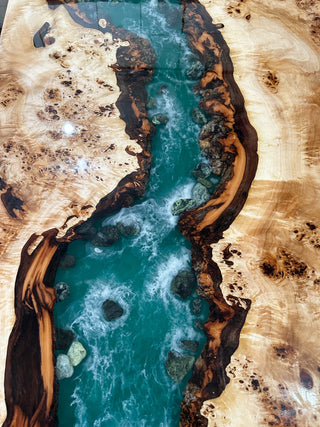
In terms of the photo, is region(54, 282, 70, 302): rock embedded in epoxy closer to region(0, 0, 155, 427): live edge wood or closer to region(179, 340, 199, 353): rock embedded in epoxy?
region(0, 0, 155, 427): live edge wood

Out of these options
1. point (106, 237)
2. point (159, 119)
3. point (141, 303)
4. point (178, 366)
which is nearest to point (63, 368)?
point (141, 303)

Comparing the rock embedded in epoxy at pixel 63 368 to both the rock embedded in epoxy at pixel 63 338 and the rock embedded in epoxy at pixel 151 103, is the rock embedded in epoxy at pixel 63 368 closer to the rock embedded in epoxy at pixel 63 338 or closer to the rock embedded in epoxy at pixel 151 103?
the rock embedded in epoxy at pixel 63 338

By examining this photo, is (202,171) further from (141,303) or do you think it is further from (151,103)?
(141,303)

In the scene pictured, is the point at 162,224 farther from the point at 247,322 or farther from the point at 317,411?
the point at 317,411

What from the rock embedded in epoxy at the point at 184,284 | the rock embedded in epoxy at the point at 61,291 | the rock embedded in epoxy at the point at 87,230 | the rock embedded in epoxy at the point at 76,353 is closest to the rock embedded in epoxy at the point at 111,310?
the rock embedded in epoxy at the point at 76,353

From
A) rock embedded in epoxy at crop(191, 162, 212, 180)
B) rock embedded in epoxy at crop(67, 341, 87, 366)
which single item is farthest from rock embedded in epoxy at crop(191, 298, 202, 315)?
rock embedded in epoxy at crop(191, 162, 212, 180)

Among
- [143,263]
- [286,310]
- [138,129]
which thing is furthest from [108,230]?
[286,310]
